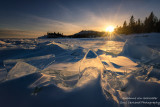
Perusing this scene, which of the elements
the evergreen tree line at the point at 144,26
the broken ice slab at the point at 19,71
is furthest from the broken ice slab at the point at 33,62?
the evergreen tree line at the point at 144,26

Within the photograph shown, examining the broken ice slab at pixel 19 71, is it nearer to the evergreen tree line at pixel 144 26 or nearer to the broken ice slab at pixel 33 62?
the broken ice slab at pixel 33 62

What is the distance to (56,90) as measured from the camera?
23.5 inches

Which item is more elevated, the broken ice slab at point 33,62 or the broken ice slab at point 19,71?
the broken ice slab at point 19,71

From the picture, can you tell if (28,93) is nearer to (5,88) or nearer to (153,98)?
(5,88)

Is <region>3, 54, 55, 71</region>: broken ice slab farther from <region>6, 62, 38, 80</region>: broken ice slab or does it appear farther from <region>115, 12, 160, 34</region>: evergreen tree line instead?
<region>115, 12, 160, 34</region>: evergreen tree line

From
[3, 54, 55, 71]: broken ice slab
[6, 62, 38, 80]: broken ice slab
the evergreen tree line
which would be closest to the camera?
[6, 62, 38, 80]: broken ice slab

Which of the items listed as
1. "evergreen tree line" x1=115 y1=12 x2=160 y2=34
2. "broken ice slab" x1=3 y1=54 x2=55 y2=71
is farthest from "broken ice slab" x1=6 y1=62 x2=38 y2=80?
"evergreen tree line" x1=115 y1=12 x2=160 y2=34

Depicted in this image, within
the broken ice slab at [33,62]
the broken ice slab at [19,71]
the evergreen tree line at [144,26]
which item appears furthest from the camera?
the evergreen tree line at [144,26]

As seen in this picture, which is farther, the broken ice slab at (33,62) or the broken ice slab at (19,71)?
the broken ice slab at (33,62)

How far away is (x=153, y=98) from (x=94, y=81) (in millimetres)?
474

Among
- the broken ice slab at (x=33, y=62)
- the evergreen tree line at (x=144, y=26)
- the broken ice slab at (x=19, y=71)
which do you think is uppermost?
the evergreen tree line at (x=144, y=26)

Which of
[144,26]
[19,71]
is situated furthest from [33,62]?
[144,26]

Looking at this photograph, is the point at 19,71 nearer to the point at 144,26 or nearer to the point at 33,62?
the point at 33,62

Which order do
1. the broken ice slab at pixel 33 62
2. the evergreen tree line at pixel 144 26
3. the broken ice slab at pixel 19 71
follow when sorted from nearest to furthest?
1. the broken ice slab at pixel 19 71
2. the broken ice slab at pixel 33 62
3. the evergreen tree line at pixel 144 26
